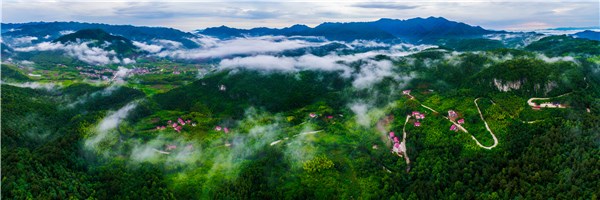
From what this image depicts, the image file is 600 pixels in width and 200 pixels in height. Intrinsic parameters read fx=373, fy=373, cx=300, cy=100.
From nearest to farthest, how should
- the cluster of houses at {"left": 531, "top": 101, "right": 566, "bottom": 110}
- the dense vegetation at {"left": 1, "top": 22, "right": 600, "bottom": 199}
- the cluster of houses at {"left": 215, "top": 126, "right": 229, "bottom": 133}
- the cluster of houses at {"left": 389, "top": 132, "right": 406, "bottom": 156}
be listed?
1. the dense vegetation at {"left": 1, "top": 22, "right": 600, "bottom": 199}
2. the cluster of houses at {"left": 389, "top": 132, "right": 406, "bottom": 156}
3. the cluster of houses at {"left": 531, "top": 101, "right": 566, "bottom": 110}
4. the cluster of houses at {"left": 215, "top": 126, "right": 229, "bottom": 133}

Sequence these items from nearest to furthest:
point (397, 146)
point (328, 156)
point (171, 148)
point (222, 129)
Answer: point (328, 156) → point (397, 146) → point (171, 148) → point (222, 129)

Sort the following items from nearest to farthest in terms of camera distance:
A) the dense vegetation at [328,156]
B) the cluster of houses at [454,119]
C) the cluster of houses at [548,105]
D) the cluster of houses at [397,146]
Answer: the dense vegetation at [328,156]
the cluster of houses at [397,146]
the cluster of houses at [454,119]
the cluster of houses at [548,105]

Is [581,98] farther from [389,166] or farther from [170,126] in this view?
[170,126]

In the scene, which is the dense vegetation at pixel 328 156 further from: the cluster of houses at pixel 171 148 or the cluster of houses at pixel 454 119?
the cluster of houses at pixel 454 119

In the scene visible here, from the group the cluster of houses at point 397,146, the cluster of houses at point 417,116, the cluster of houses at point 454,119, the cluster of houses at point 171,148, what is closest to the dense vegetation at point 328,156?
the cluster of houses at point 171,148

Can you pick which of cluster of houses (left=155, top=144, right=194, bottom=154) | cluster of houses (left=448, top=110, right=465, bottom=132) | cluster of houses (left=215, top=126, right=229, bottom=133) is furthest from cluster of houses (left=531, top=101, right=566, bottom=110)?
cluster of houses (left=155, top=144, right=194, bottom=154)

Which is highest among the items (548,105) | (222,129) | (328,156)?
(548,105)

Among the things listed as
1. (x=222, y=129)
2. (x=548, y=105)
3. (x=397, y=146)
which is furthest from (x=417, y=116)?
(x=222, y=129)

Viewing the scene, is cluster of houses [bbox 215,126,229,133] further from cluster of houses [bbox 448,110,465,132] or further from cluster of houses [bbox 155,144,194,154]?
cluster of houses [bbox 448,110,465,132]

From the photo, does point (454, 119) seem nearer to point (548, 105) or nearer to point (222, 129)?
point (548, 105)

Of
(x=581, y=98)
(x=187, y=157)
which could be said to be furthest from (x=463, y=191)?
(x=187, y=157)

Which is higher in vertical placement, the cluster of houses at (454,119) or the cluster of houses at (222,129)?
the cluster of houses at (454,119)
